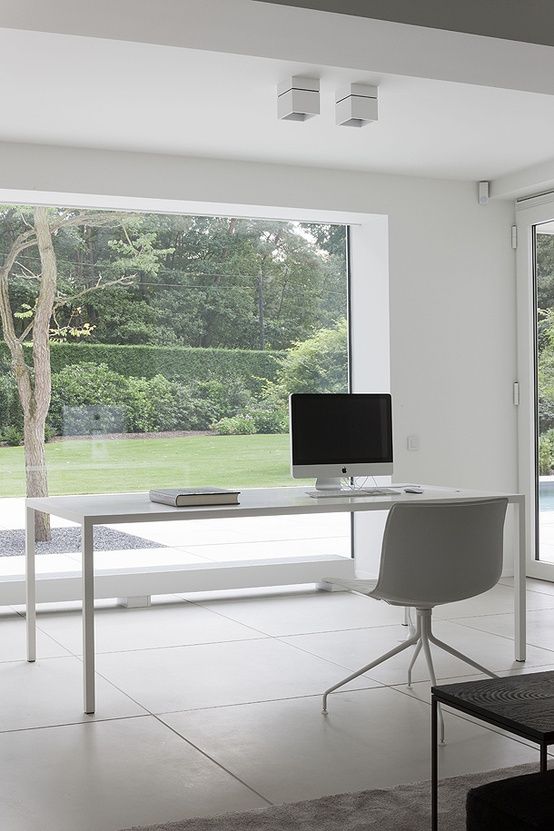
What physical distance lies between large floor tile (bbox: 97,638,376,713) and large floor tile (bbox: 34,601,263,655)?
0.61 feet

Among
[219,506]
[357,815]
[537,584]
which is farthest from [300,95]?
[537,584]

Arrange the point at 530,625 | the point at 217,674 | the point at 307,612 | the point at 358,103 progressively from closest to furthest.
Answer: the point at 217,674 < the point at 358,103 < the point at 530,625 < the point at 307,612

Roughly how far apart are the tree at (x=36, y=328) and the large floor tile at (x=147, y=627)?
667 mm

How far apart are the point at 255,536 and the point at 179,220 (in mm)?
2022

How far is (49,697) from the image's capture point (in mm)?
4145

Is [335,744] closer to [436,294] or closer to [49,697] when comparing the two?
[49,697]

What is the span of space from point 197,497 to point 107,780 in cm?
131

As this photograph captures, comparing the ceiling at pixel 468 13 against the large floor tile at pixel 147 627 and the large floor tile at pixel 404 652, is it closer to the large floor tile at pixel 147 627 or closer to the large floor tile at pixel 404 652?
the large floor tile at pixel 404 652

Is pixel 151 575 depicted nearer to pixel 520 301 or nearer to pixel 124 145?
pixel 124 145

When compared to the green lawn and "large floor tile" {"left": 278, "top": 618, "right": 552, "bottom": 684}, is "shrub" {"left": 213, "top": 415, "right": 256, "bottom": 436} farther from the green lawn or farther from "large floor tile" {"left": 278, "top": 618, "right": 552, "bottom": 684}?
"large floor tile" {"left": 278, "top": 618, "right": 552, "bottom": 684}

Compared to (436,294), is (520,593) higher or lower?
lower

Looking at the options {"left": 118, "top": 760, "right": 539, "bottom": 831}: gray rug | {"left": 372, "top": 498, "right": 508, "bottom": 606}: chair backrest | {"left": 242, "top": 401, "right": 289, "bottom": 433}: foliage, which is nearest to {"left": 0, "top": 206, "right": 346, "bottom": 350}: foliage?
{"left": 242, "top": 401, "right": 289, "bottom": 433}: foliage

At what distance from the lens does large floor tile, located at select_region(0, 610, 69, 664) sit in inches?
193

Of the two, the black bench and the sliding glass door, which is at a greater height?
the sliding glass door
